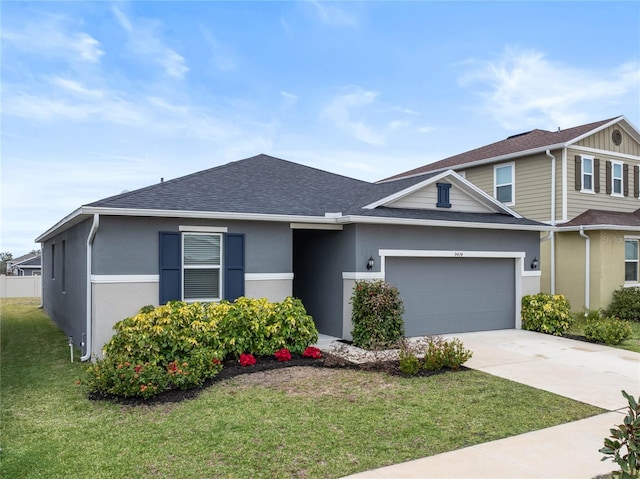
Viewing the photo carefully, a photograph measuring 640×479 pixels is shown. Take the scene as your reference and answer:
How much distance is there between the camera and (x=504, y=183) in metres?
17.3

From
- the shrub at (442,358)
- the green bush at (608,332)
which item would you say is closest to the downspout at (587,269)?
the green bush at (608,332)

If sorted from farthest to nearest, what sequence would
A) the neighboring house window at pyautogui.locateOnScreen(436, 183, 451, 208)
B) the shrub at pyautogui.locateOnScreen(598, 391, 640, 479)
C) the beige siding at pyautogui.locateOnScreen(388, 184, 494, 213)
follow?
1. the neighboring house window at pyautogui.locateOnScreen(436, 183, 451, 208)
2. the beige siding at pyautogui.locateOnScreen(388, 184, 494, 213)
3. the shrub at pyautogui.locateOnScreen(598, 391, 640, 479)

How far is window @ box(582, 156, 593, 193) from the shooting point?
52.5 feet

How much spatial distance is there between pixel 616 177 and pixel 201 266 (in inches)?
596

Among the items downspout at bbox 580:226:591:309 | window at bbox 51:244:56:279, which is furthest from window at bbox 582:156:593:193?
window at bbox 51:244:56:279

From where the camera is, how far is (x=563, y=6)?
11328mm

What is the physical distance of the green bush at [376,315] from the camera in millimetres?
9734

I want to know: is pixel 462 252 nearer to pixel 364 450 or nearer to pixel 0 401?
pixel 364 450

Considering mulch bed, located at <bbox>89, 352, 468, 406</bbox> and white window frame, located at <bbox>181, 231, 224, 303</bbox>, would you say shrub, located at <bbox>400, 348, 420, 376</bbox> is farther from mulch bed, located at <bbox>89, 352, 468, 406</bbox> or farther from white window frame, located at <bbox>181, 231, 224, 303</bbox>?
white window frame, located at <bbox>181, 231, 224, 303</bbox>

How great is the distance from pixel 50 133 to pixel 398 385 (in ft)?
38.6

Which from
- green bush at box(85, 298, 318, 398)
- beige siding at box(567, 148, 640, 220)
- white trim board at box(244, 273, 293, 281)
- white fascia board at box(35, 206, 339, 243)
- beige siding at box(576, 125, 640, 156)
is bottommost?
green bush at box(85, 298, 318, 398)

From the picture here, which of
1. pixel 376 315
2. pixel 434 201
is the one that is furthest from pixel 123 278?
pixel 434 201

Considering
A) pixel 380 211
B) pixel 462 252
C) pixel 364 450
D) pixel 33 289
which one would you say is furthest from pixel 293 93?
Result: pixel 33 289

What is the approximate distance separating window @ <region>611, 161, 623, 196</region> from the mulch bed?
40.7 ft
